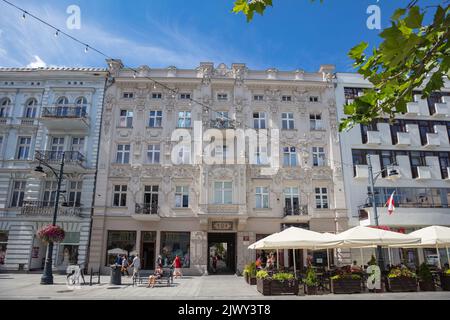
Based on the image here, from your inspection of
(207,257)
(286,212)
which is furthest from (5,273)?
(286,212)

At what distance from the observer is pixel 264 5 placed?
3191mm

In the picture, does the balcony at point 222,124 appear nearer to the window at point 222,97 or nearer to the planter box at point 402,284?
the window at point 222,97

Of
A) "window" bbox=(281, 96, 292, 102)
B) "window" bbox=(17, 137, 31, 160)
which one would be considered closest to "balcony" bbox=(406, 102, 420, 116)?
"window" bbox=(281, 96, 292, 102)

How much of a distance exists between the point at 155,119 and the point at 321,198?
15017 millimetres

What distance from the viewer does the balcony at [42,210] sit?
23375 mm

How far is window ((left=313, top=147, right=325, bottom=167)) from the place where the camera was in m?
25.9

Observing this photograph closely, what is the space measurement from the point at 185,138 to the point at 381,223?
1633 centimetres

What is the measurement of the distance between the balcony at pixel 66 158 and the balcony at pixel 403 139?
83.9 ft

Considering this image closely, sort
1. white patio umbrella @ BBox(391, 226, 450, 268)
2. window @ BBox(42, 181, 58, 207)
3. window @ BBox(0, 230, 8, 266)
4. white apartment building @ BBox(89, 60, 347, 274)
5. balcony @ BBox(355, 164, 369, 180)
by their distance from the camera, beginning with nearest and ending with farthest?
white patio umbrella @ BBox(391, 226, 450, 268) → window @ BBox(0, 230, 8, 266) → white apartment building @ BBox(89, 60, 347, 274) → window @ BBox(42, 181, 58, 207) → balcony @ BBox(355, 164, 369, 180)

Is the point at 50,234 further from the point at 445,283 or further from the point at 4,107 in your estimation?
the point at 445,283

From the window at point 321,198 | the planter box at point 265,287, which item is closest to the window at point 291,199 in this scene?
the window at point 321,198

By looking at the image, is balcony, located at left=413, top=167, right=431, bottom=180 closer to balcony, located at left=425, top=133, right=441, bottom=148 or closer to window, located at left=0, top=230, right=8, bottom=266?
balcony, located at left=425, top=133, right=441, bottom=148

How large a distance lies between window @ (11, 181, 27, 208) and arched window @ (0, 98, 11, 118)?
5.90m

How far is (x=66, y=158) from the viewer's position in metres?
24.5
